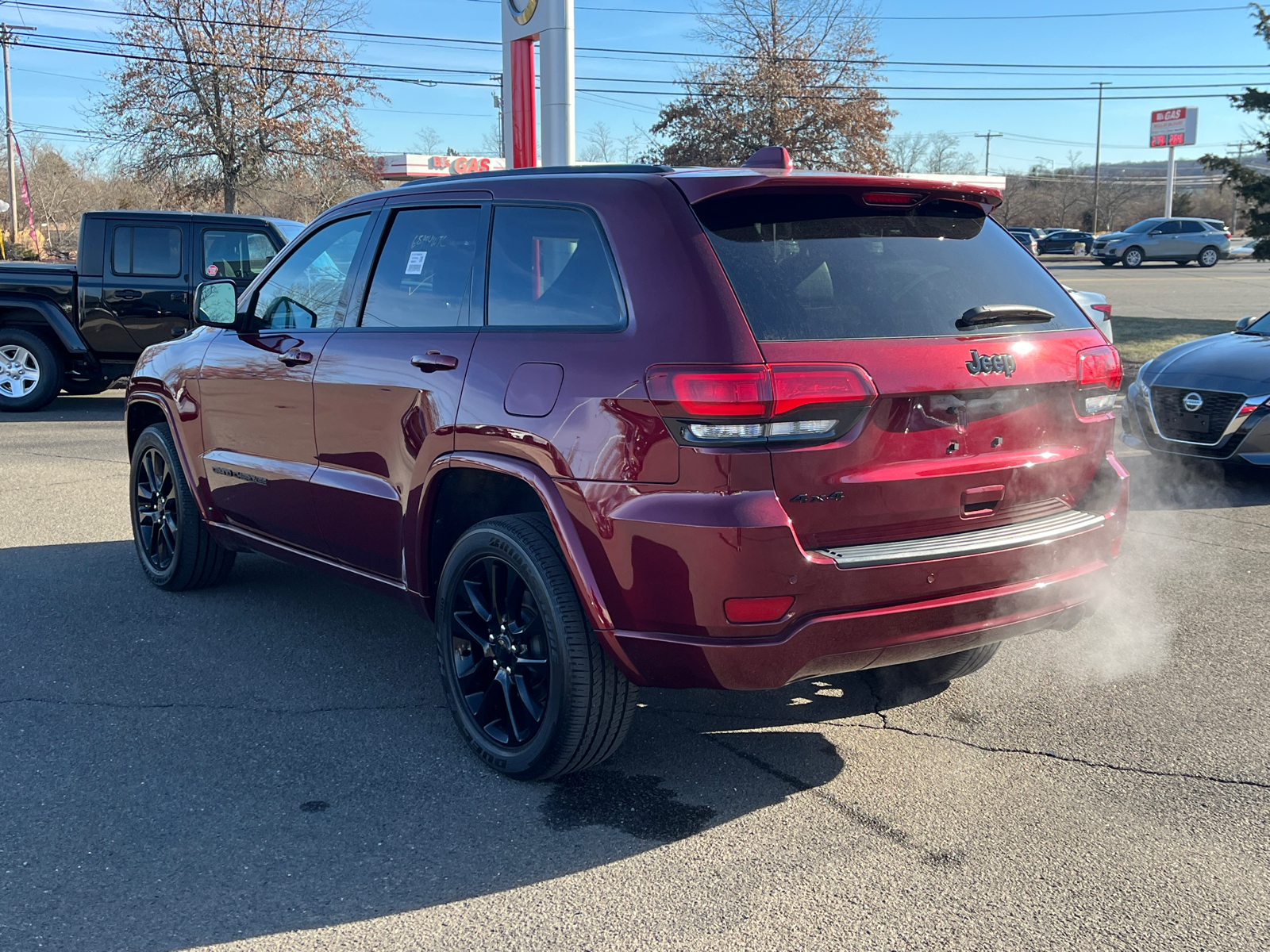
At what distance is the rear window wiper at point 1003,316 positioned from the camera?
11.1ft

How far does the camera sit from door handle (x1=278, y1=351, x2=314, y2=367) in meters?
4.44

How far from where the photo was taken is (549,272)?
3.57 metres

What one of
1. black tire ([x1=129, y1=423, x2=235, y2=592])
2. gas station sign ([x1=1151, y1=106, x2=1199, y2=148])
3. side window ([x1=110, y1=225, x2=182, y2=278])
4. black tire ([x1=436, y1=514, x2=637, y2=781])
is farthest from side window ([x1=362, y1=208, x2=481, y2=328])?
gas station sign ([x1=1151, y1=106, x2=1199, y2=148])

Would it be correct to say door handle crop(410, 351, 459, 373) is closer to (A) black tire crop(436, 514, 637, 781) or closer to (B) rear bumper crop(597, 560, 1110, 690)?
(A) black tire crop(436, 514, 637, 781)

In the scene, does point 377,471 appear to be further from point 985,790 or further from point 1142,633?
point 1142,633

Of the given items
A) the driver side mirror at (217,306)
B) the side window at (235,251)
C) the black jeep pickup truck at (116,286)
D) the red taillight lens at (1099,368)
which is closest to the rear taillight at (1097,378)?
the red taillight lens at (1099,368)

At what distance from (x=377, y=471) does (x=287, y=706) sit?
3.07 ft

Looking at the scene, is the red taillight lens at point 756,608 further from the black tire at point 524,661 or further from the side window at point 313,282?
the side window at point 313,282

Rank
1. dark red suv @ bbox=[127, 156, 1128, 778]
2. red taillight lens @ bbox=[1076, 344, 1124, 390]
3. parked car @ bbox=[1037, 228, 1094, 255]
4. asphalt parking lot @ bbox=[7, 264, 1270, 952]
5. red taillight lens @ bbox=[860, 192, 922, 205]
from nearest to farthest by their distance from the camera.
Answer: asphalt parking lot @ bbox=[7, 264, 1270, 952], dark red suv @ bbox=[127, 156, 1128, 778], red taillight lens @ bbox=[860, 192, 922, 205], red taillight lens @ bbox=[1076, 344, 1124, 390], parked car @ bbox=[1037, 228, 1094, 255]

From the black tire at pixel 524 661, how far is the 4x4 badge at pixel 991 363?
4.31 feet

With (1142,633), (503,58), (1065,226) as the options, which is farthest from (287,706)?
(1065,226)

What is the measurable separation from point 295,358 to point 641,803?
2258 millimetres

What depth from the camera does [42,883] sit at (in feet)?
A: 9.61

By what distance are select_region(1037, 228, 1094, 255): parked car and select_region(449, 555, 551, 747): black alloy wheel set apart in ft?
189
